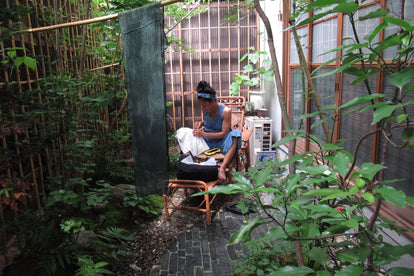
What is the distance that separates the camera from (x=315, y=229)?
0.99 meters

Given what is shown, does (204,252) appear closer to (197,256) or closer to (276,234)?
(197,256)

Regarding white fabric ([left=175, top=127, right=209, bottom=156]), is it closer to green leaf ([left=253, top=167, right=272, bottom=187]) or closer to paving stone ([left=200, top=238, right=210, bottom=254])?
paving stone ([left=200, top=238, right=210, bottom=254])

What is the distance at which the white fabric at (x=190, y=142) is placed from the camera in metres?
4.16

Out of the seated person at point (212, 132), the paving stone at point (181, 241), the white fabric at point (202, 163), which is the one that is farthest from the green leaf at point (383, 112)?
the seated person at point (212, 132)

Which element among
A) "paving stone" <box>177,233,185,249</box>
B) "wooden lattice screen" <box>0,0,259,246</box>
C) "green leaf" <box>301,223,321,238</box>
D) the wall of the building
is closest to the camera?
"green leaf" <box>301,223,321,238</box>

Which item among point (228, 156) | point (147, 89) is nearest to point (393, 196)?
point (147, 89)

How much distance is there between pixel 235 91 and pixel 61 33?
419 centimetres

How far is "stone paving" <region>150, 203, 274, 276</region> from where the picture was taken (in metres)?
2.60

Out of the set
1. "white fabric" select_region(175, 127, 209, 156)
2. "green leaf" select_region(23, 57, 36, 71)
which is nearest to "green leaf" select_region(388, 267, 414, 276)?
"green leaf" select_region(23, 57, 36, 71)

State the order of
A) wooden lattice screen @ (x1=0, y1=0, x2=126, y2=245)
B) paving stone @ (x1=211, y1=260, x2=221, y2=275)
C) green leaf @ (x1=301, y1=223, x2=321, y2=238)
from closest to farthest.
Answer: green leaf @ (x1=301, y1=223, x2=321, y2=238) < wooden lattice screen @ (x1=0, y1=0, x2=126, y2=245) < paving stone @ (x1=211, y1=260, x2=221, y2=275)

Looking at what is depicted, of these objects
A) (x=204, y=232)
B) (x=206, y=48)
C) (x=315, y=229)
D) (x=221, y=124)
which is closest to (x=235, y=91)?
(x=206, y=48)

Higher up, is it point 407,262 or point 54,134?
point 54,134

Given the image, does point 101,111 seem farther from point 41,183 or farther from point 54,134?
point 54,134

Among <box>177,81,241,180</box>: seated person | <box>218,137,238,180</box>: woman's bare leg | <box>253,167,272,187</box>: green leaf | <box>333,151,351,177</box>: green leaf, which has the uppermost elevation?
<box>333,151,351,177</box>: green leaf
